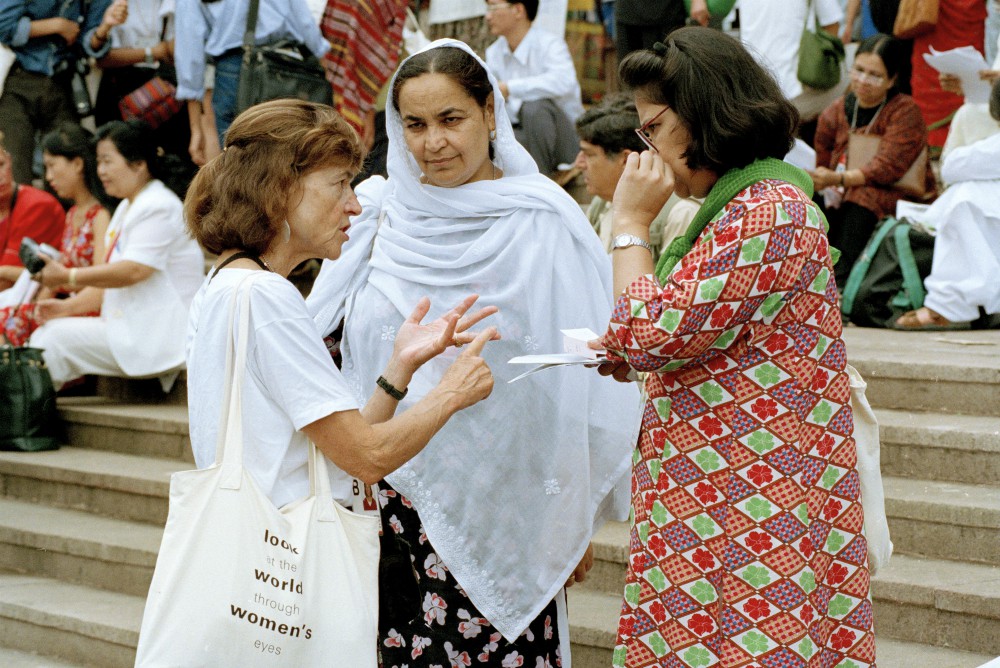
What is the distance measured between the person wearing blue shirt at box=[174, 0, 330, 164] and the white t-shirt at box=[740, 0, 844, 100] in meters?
2.38

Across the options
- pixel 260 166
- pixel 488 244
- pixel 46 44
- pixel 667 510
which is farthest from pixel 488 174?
pixel 46 44

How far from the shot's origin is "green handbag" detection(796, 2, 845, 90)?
23.0 feet

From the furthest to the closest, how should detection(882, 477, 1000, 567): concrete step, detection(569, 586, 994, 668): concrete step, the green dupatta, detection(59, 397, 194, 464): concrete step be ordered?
1. detection(59, 397, 194, 464): concrete step
2. detection(882, 477, 1000, 567): concrete step
3. detection(569, 586, 994, 668): concrete step
4. the green dupatta

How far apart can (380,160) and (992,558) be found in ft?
12.6

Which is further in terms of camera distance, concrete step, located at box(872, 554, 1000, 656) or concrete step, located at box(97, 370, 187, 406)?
concrete step, located at box(97, 370, 187, 406)

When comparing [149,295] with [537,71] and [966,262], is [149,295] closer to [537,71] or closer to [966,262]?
[537,71]

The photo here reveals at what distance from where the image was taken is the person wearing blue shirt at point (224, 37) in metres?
6.33

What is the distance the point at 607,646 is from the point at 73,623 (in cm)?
217

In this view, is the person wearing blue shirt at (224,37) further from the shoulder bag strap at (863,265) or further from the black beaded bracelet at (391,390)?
the black beaded bracelet at (391,390)

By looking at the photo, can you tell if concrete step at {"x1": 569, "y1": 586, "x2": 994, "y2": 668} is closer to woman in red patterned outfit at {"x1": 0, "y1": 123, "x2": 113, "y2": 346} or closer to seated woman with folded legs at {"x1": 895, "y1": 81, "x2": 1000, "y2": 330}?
seated woman with folded legs at {"x1": 895, "y1": 81, "x2": 1000, "y2": 330}

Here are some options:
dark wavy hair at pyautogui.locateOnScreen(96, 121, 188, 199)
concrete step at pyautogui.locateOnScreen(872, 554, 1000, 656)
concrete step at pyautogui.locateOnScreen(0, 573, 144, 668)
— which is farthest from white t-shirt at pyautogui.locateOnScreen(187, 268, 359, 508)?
dark wavy hair at pyautogui.locateOnScreen(96, 121, 188, 199)

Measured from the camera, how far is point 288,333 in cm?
216

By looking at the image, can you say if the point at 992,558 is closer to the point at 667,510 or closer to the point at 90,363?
the point at 667,510


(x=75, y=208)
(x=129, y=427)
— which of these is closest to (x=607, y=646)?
(x=129, y=427)
